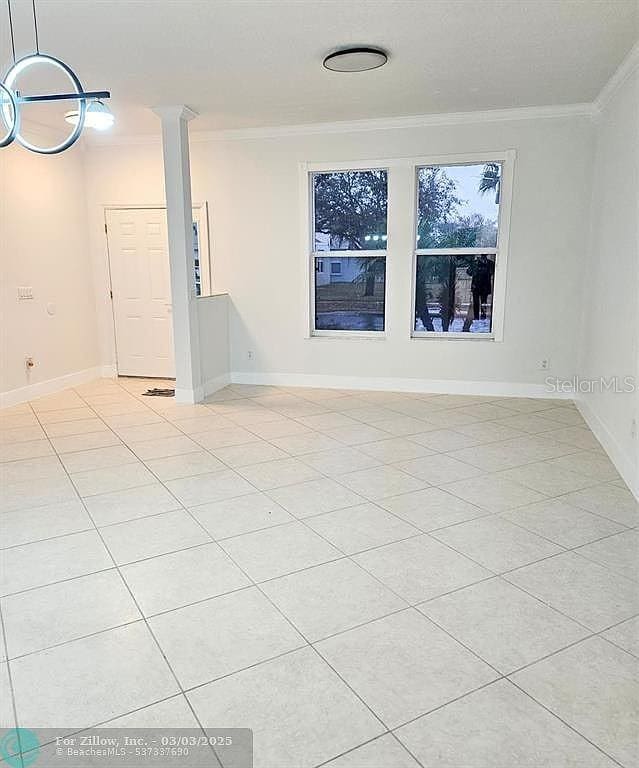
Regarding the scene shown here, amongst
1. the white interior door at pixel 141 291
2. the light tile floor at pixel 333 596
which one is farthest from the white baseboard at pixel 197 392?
the light tile floor at pixel 333 596

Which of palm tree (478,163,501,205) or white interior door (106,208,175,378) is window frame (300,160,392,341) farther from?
white interior door (106,208,175,378)

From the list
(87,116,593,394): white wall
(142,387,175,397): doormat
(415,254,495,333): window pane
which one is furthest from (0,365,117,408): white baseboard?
(415,254,495,333): window pane

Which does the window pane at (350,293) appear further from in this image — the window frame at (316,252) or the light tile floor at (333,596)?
the light tile floor at (333,596)

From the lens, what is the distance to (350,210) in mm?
5711

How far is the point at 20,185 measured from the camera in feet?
17.3

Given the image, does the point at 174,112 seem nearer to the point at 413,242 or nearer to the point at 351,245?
the point at 351,245

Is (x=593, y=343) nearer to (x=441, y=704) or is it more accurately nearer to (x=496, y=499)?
(x=496, y=499)

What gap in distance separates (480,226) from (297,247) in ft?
6.06

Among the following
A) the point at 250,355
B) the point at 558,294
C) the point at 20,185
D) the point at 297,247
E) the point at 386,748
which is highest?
the point at 20,185

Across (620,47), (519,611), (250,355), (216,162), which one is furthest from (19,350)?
(620,47)

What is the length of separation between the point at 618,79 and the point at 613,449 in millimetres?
2657

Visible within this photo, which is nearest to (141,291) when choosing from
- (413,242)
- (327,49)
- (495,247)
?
(413,242)

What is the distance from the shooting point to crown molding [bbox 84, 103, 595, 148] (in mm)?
4918

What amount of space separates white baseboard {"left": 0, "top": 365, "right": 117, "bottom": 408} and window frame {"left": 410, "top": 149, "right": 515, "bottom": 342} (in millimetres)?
3706
